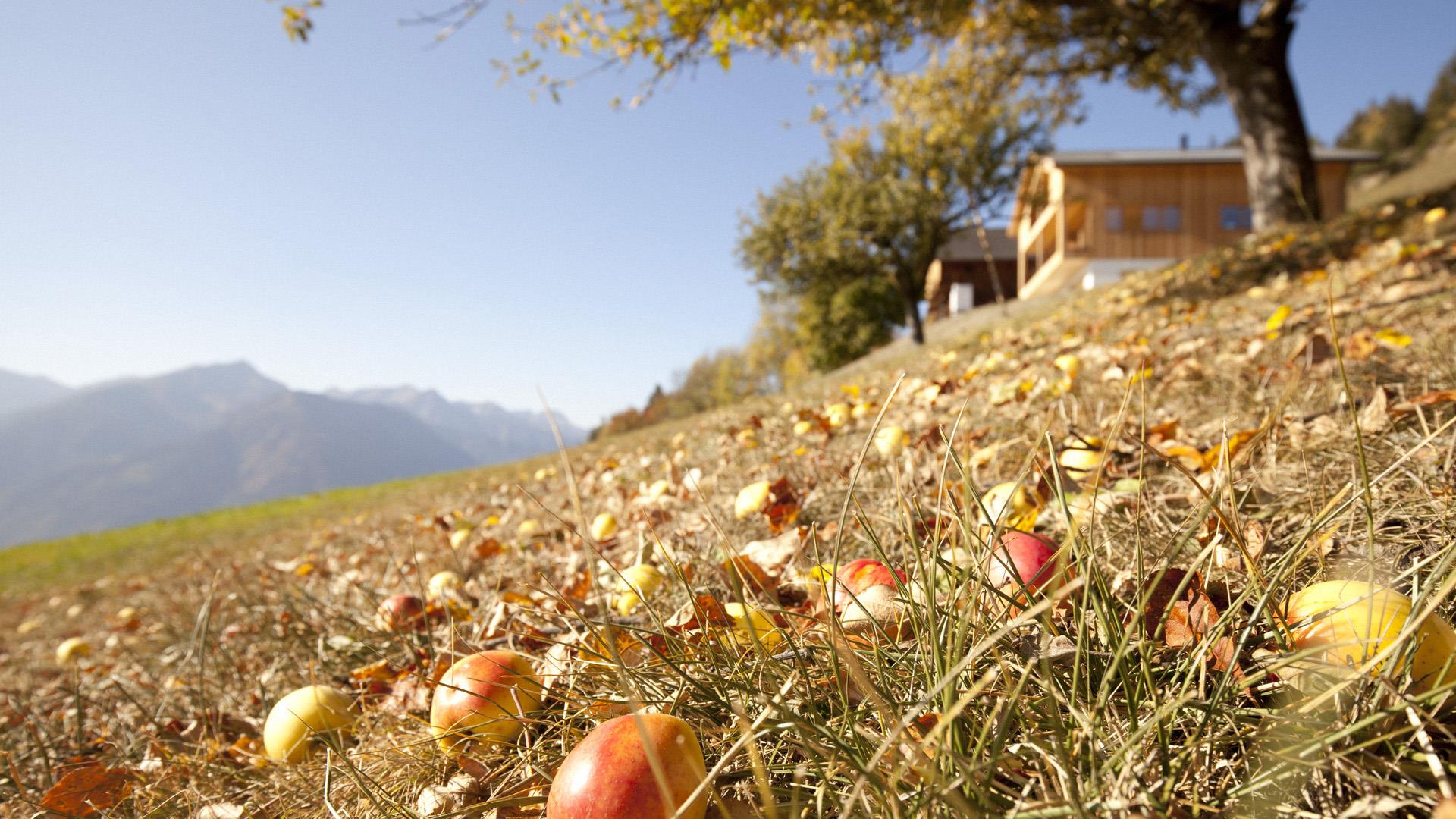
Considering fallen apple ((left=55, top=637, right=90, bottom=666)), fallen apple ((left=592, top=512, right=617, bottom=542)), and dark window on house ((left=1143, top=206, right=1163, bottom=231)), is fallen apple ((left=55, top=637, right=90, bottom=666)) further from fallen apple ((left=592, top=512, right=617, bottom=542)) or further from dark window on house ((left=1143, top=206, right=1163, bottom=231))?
dark window on house ((left=1143, top=206, right=1163, bottom=231))

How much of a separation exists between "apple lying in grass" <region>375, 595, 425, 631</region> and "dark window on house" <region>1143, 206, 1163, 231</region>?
92.5ft

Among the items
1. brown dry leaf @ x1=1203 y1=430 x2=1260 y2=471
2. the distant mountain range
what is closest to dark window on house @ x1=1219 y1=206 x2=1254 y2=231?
brown dry leaf @ x1=1203 y1=430 x2=1260 y2=471

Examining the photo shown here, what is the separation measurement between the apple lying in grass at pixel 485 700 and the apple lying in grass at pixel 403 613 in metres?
0.64

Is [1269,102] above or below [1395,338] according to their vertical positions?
above

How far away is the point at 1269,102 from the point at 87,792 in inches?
499

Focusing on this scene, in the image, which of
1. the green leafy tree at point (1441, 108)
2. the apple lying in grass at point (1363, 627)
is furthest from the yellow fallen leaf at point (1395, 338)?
the green leafy tree at point (1441, 108)

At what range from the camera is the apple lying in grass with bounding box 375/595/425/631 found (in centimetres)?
169

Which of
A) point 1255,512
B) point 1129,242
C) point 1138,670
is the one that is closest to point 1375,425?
point 1255,512

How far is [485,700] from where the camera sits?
3.44ft

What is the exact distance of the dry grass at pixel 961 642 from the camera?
65cm

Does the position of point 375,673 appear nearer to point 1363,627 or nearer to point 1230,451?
point 1363,627

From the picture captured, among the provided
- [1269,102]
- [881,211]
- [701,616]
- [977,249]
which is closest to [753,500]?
[701,616]

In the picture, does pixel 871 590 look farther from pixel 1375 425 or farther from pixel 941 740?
pixel 1375 425

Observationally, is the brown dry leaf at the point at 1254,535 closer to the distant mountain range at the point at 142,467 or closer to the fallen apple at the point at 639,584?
the fallen apple at the point at 639,584
